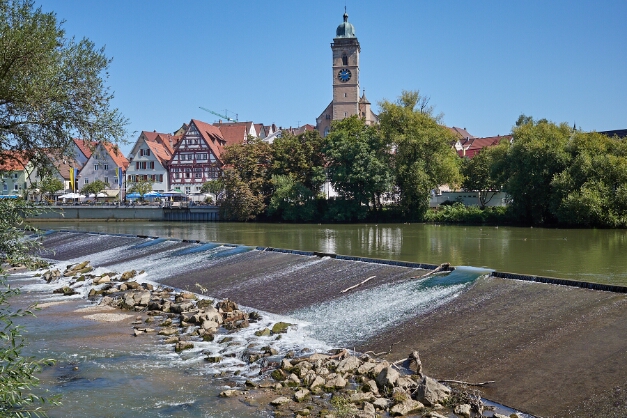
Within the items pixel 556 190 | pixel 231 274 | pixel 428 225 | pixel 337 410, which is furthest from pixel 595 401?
pixel 428 225

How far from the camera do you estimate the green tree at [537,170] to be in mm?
46062

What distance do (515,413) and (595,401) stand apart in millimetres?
1423

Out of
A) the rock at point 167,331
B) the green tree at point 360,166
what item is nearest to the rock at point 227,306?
the rock at point 167,331

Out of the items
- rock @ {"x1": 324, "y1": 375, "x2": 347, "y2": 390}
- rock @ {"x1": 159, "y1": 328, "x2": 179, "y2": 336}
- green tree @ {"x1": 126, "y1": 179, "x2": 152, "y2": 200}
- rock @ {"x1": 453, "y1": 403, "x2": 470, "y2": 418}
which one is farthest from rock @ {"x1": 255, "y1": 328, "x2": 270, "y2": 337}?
green tree @ {"x1": 126, "y1": 179, "x2": 152, "y2": 200}

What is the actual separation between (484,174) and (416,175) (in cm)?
1106

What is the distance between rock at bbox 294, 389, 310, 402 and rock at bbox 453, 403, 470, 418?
2922mm

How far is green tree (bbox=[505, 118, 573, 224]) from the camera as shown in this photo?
46.1 meters

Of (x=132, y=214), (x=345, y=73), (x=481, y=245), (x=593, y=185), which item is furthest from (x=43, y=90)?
(x=345, y=73)

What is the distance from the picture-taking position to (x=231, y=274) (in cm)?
2569

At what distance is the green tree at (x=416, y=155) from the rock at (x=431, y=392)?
43935mm

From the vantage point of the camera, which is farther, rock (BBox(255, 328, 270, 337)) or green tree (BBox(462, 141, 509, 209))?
green tree (BBox(462, 141, 509, 209))

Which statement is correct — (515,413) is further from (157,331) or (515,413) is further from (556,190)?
(556,190)

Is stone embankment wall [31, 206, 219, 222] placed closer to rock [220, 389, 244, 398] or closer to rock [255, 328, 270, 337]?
rock [255, 328, 270, 337]

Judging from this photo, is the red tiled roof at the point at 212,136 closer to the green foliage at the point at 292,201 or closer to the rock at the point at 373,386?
the green foliage at the point at 292,201
